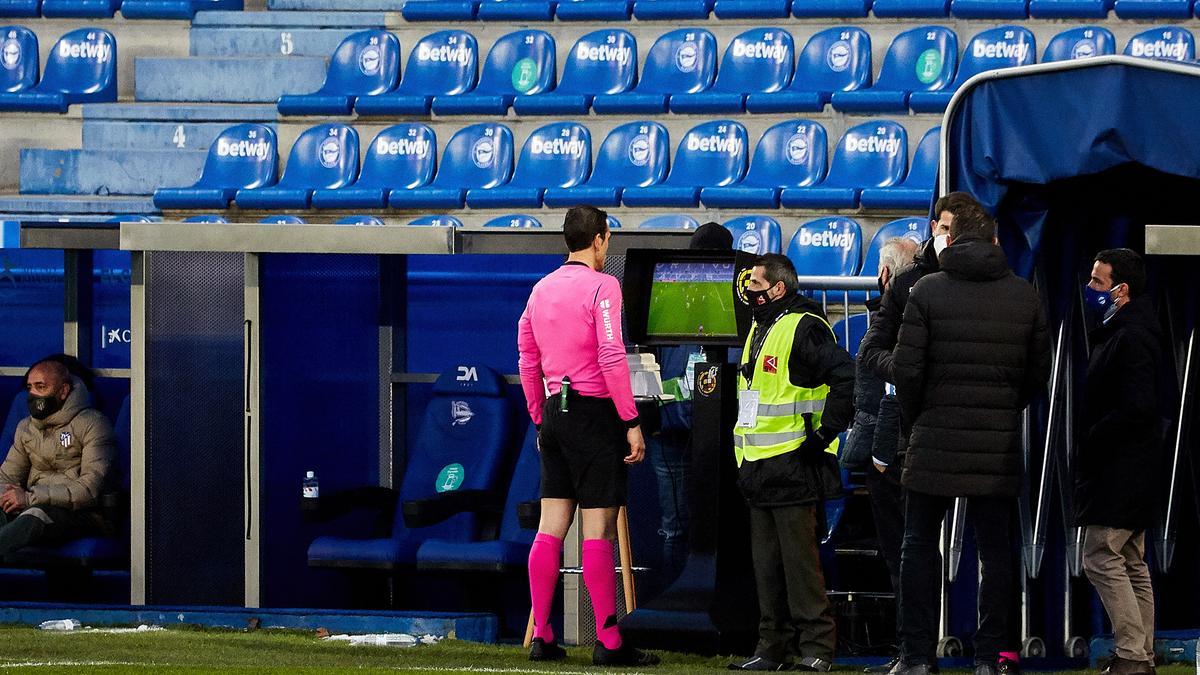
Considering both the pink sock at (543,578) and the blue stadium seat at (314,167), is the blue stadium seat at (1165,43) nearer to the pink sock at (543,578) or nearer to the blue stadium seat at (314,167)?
the blue stadium seat at (314,167)

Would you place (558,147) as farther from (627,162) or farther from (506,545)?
(506,545)

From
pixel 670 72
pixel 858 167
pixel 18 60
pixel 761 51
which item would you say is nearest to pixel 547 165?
pixel 670 72

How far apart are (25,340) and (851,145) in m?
6.04

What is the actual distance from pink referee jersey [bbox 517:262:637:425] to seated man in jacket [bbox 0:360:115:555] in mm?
3060

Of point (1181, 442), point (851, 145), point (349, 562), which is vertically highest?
point (851, 145)

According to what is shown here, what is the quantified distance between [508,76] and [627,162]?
5.11 feet

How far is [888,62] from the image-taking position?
1412 centimetres

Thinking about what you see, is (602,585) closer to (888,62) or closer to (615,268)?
(615,268)

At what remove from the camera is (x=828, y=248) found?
12688mm

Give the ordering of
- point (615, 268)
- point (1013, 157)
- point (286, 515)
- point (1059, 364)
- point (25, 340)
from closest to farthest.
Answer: point (1013, 157), point (1059, 364), point (615, 268), point (286, 515), point (25, 340)

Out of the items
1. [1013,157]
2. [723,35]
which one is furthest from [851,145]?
[1013,157]

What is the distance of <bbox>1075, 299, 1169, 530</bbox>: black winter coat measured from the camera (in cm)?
665

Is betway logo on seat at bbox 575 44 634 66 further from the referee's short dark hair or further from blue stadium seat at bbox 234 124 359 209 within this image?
the referee's short dark hair

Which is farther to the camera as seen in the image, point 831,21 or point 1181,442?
point 831,21
